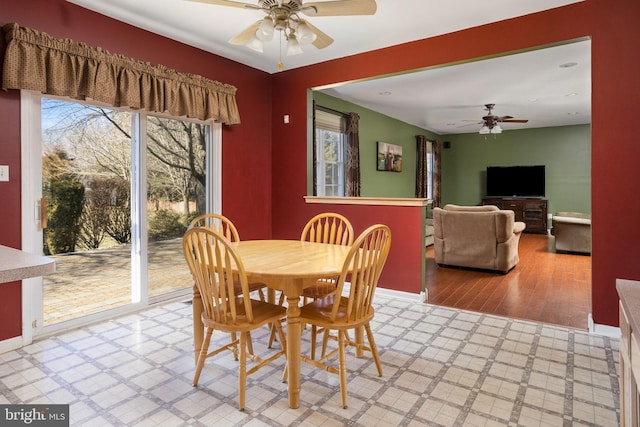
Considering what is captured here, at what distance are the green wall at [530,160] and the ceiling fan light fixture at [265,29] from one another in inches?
337

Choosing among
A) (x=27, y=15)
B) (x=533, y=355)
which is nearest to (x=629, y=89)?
(x=533, y=355)

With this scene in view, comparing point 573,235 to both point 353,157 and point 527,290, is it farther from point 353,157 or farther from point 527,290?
point 353,157

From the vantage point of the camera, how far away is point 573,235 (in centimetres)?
612

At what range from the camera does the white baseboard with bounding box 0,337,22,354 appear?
2637 millimetres

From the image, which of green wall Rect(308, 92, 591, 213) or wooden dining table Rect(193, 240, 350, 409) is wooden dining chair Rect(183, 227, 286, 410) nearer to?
wooden dining table Rect(193, 240, 350, 409)

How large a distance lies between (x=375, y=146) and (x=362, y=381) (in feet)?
18.0

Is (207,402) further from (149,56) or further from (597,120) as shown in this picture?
(597,120)

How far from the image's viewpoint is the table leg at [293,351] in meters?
1.96

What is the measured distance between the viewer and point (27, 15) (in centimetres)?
270

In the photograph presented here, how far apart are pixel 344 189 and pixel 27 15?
14.5 feet

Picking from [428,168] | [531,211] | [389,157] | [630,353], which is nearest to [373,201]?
[630,353]

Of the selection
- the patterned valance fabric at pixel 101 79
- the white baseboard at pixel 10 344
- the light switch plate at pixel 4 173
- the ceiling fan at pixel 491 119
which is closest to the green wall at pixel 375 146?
the ceiling fan at pixel 491 119

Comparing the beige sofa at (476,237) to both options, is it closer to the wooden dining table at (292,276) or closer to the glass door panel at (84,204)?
the wooden dining table at (292,276)

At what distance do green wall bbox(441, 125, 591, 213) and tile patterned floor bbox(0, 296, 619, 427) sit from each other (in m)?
7.00
